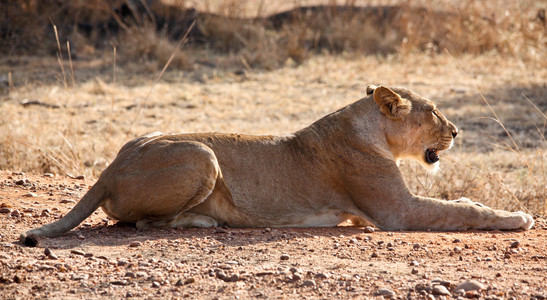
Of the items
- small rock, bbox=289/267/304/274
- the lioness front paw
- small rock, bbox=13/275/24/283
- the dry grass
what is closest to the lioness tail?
small rock, bbox=13/275/24/283

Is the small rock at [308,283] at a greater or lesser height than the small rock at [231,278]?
greater

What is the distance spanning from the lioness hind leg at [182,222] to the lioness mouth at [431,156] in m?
2.03

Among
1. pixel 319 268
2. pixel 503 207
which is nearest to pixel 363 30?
pixel 503 207

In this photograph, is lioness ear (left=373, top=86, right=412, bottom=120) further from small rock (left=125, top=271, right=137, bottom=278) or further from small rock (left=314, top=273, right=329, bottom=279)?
small rock (left=125, top=271, right=137, bottom=278)

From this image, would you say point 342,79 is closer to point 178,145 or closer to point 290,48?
point 290,48

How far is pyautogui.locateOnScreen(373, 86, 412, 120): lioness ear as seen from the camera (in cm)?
592

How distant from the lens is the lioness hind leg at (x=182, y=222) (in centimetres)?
553

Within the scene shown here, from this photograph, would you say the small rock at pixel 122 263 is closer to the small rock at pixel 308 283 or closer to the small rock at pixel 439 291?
the small rock at pixel 308 283

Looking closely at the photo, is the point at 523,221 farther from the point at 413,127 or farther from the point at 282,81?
the point at 282,81

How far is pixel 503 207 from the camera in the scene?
6.97 m

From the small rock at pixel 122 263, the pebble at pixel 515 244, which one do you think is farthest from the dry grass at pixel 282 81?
the small rock at pixel 122 263

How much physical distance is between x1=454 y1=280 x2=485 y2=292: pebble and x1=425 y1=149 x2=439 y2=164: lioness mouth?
2.18 metres

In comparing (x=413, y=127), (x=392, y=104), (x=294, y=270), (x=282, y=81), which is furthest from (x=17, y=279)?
(x=282, y=81)

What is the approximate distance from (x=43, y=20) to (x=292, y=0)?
6170 millimetres
